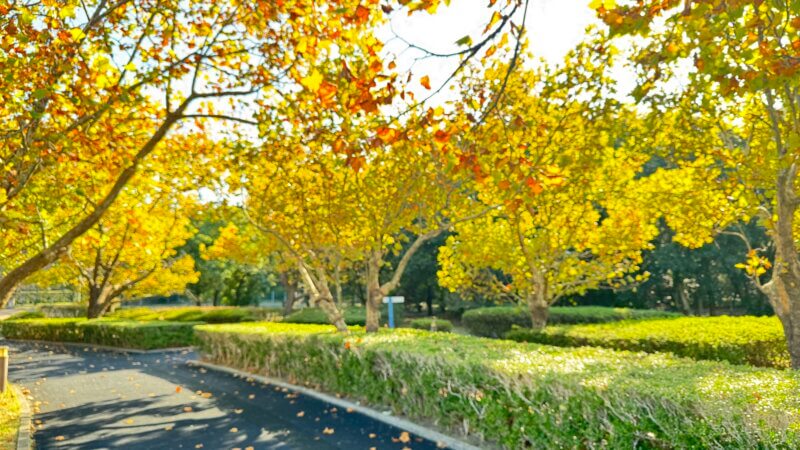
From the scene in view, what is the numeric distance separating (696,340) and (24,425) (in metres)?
11.8

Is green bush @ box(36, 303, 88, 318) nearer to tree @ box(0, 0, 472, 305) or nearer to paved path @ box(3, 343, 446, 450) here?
paved path @ box(3, 343, 446, 450)

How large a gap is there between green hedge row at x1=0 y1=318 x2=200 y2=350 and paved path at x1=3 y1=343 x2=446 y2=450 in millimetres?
5928

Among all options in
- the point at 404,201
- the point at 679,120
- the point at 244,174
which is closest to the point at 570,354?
the point at 679,120

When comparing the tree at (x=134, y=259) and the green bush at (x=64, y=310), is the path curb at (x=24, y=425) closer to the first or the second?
the tree at (x=134, y=259)

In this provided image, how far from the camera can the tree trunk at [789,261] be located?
8164mm

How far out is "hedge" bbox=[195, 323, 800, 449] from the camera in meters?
4.39

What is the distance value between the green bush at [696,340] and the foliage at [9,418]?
392 inches

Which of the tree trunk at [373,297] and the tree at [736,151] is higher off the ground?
the tree at [736,151]

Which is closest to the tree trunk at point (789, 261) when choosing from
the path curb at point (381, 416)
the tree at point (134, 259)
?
the path curb at point (381, 416)

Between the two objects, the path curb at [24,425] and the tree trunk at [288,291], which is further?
the tree trunk at [288,291]

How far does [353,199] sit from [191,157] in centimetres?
357

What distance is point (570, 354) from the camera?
7.66 meters

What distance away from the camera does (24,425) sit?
333 inches

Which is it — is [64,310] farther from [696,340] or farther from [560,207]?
[696,340]
